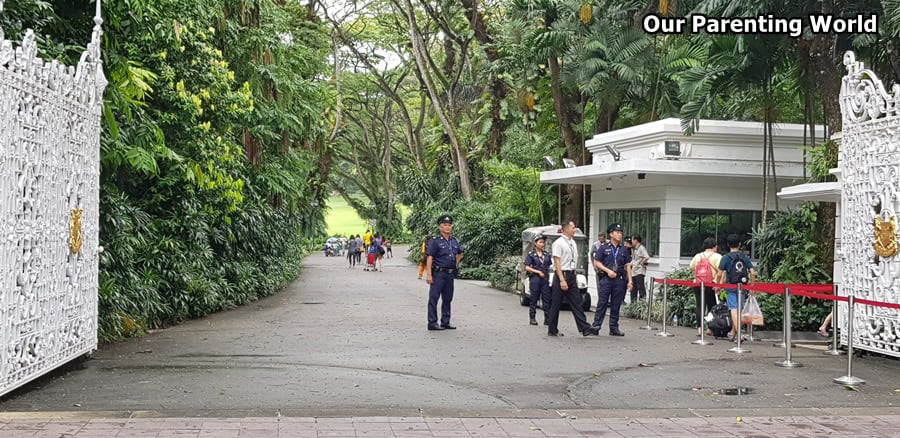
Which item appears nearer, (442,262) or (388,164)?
(442,262)

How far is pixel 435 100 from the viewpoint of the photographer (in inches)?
1371

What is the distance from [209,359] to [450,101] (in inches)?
1071

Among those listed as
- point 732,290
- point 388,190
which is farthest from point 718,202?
point 388,190

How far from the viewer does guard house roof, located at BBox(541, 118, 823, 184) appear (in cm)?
2042

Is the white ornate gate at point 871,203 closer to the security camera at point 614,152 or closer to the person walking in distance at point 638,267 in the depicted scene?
the person walking in distance at point 638,267

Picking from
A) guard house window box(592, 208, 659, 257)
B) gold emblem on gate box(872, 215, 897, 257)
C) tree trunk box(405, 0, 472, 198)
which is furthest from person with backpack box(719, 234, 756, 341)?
tree trunk box(405, 0, 472, 198)

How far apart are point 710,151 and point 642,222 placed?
258 cm

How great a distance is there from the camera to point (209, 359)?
458 inches

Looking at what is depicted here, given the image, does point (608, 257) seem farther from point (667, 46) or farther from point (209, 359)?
point (667, 46)

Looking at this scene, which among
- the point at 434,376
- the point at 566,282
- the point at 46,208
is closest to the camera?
the point at 46,208

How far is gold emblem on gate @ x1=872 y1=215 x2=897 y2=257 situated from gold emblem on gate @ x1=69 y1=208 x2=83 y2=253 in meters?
9.26

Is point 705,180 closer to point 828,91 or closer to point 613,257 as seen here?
point 828,91

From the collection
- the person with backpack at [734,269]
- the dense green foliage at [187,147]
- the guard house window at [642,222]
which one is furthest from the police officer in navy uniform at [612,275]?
the guard house window at [642,222]

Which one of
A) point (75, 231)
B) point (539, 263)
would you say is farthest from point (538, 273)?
point (75, 231)
